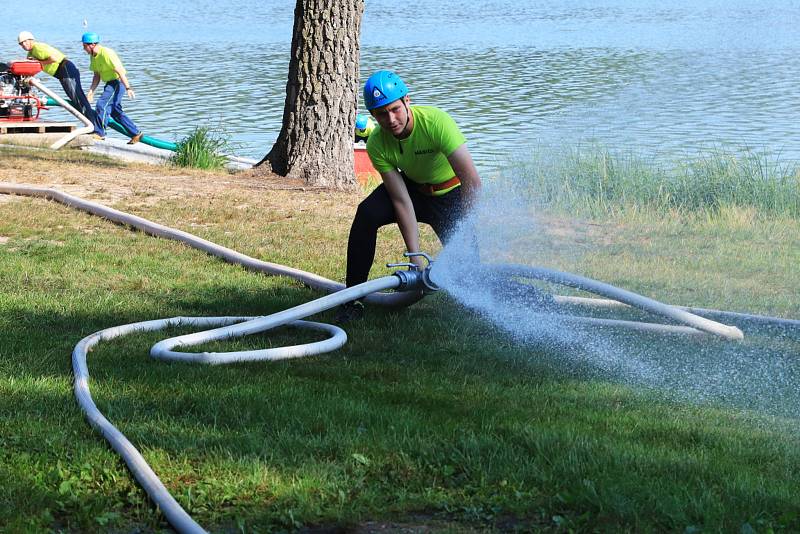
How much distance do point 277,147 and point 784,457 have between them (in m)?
8.39

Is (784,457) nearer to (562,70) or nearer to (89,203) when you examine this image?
(89,203)

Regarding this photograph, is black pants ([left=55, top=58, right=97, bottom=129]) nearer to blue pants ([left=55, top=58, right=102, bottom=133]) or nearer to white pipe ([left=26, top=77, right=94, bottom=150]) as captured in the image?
blue pants ([left=55, top=58, right=102, bottom=133])

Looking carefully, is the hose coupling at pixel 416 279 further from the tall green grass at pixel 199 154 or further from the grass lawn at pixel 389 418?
the tall green grass at pixel 199 154

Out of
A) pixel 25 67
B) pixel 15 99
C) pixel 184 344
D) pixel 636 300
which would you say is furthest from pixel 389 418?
pixel 15 99

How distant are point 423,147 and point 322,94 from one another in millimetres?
5512

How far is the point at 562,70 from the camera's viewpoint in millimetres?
22141

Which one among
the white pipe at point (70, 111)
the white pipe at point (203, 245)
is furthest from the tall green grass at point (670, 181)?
the white pipe at point (70, 111)

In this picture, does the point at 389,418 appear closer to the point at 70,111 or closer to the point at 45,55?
the point at 70,111

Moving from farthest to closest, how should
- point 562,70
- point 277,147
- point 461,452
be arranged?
point 562,70, point 277,147, point 461,452

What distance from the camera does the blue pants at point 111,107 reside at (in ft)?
53.0

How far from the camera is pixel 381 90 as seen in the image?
5289mm

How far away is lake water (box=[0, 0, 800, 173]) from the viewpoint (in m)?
7.37

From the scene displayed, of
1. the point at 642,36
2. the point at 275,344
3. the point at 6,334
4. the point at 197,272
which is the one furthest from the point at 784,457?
the point at 642,36

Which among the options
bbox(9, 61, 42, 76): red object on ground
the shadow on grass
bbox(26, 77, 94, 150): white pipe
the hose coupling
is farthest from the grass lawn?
bbox(9, 61, 42, 76): red object on ground
